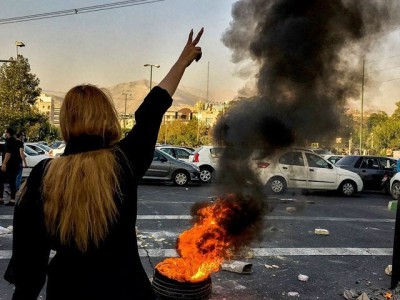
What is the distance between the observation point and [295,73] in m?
6.04

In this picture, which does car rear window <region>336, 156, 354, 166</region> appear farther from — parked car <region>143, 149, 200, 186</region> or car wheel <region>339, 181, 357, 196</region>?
parked car <region>143, 149, 200, 186</region>

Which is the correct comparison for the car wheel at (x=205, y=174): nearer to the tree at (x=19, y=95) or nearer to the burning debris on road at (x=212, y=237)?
the burning debris on road at (x=212, y=237)

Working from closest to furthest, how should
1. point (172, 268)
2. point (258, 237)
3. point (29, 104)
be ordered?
point (172, 268) < point (258, 237) < point (29, 104)

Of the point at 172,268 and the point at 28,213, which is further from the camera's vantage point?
the point at 172,268

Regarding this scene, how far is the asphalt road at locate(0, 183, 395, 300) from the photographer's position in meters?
5.29

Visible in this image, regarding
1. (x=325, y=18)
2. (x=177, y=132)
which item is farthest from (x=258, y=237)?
(x=177, y=132)

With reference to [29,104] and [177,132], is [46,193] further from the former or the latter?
[177,132]

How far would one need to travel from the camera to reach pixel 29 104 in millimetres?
39375

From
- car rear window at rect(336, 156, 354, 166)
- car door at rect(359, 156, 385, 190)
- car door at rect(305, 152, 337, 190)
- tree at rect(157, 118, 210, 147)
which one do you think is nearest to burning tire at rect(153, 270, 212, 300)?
car door at rect(305, 152, 337, 190)

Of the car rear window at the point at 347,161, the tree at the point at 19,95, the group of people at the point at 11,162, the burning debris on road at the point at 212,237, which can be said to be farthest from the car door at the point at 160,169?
the tree at the point at 19,95

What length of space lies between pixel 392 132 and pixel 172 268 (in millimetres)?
39955

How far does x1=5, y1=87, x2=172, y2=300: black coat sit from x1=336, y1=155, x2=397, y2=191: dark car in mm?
16325

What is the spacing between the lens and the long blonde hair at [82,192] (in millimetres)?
1619

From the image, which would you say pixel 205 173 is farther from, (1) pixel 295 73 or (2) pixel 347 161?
(1) pixel 295 73
